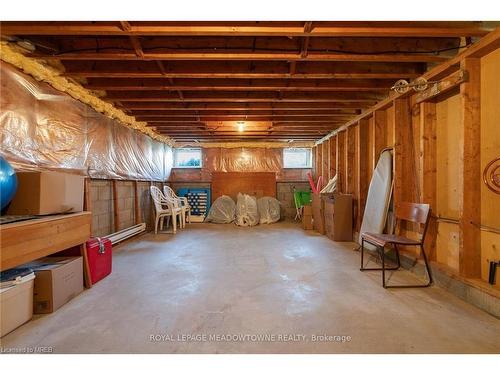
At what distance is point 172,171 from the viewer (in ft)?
22.8

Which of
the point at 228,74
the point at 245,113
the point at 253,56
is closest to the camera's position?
the point at 253,56

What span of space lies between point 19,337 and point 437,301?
3014 mm

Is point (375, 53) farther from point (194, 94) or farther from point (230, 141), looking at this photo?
point (230, 141)

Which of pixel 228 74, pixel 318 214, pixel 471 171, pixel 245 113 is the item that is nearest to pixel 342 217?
pixel 318 214

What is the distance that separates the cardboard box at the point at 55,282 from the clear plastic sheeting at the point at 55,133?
3.10 feet

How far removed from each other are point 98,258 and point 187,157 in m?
4.90

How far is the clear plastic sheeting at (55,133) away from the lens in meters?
2.10

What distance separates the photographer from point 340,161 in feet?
16.1

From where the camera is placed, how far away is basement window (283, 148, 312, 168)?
7.02 m

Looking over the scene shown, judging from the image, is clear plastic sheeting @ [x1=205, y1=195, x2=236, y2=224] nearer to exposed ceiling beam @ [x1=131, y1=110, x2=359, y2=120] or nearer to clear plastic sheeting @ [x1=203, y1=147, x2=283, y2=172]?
clear plastic sheeting @ [x1=203, y1=147, x2=283, y2=172]

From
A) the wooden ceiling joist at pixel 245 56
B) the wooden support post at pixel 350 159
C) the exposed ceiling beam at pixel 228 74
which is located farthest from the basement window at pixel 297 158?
the exposed ceiling beam at pixel 228 74

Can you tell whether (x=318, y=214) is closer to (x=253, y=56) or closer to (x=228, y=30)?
(x=253, y=56)

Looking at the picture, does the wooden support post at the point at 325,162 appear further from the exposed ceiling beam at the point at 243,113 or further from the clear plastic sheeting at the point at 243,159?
the exposed ceiling beam at the point at 243,113
